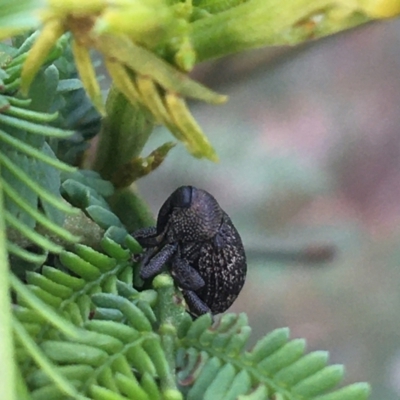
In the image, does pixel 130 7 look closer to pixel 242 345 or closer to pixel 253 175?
pixel 242 345

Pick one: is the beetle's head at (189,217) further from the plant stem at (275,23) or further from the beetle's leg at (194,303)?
the plant stem at (275,23)

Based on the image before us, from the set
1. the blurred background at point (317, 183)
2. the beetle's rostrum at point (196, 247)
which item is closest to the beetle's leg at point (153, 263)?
the beetle's rostrum at point (196, 247)

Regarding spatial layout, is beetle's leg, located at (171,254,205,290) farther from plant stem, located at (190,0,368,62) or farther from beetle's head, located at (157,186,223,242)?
plant stem, located at (190,0,368,62)

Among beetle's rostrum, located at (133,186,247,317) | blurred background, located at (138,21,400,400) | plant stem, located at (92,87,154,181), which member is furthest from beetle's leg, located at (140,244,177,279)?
blurred background, located at (138,21,400,400)

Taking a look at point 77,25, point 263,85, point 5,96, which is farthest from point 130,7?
point 263,85

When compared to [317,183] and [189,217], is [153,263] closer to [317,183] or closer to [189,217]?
[189,217]

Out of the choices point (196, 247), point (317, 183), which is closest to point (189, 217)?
point (196, 247)
